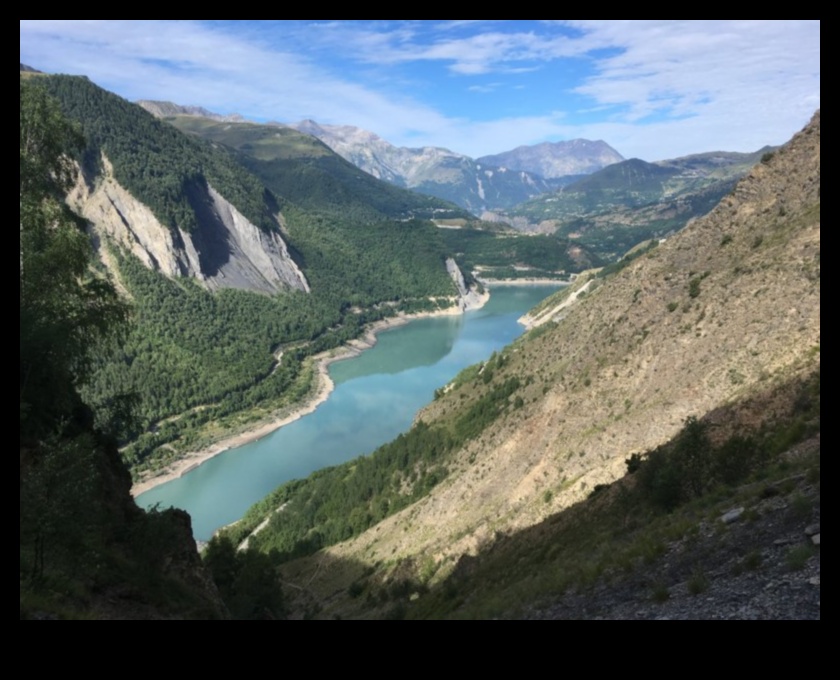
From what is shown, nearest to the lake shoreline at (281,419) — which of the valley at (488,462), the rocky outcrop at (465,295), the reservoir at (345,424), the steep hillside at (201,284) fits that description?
the valley at (488,462)

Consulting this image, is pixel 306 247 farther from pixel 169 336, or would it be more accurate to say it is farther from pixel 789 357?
pixel 789 357

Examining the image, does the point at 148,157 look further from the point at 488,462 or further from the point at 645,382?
the point at 645,382

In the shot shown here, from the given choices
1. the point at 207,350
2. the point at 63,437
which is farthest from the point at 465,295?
the point at 63,437

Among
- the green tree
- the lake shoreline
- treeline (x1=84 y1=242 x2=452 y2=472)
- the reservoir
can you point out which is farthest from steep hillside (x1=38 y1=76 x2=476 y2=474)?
the green tree

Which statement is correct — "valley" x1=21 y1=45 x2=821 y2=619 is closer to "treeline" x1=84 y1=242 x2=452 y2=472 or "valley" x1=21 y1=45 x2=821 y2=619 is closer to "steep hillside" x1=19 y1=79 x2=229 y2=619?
"steep hillside" x1=19 y1=79 x2=229 y2=619

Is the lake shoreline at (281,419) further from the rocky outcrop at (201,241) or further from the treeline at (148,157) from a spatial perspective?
the treeline at (148,157)
